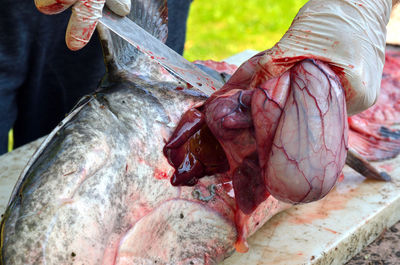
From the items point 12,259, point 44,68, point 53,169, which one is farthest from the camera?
point 44,68

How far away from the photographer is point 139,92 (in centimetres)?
198

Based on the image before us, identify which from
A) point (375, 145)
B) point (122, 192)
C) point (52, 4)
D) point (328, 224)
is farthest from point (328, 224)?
point (52, 4)

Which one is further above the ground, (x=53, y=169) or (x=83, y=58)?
(x=53, y=169)

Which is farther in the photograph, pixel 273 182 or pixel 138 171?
pixel 138 171

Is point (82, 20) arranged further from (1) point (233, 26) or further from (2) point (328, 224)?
(1) point (233, 26)

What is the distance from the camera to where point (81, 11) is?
1.84m

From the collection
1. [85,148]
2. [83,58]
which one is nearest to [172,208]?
[85,148]

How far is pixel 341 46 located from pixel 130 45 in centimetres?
86

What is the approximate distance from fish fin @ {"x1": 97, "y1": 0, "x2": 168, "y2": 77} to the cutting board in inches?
32.5

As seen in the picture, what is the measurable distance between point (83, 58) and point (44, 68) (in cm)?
22

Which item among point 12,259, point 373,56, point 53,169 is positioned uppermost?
point 373,56

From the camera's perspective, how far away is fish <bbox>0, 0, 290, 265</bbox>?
1.55 metres

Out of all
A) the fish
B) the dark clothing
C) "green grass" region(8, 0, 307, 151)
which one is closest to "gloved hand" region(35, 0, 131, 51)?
the fish

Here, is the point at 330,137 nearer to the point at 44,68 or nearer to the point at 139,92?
the point at 139,92
